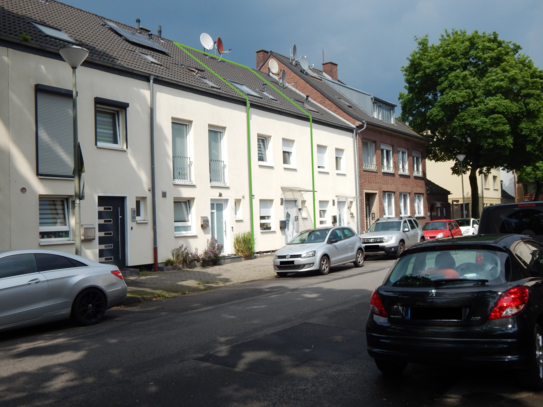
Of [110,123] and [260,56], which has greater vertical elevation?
[260,56]

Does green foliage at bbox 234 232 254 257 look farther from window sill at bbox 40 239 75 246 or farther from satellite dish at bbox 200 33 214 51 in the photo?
Result: satellite dish at bbox 200 33 214 51

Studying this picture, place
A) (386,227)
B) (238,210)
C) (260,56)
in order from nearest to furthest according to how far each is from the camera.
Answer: (238,210) < (386,227) < (260,56)

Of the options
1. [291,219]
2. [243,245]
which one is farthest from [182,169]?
[291,219]

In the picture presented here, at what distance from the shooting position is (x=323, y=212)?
2712cm

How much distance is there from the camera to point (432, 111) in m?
33.2

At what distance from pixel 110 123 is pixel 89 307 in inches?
358

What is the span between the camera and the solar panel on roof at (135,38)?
20.3 m

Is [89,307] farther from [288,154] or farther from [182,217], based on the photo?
[288,154]

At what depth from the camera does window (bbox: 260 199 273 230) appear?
22.7 m

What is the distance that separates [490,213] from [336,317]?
11.2ft

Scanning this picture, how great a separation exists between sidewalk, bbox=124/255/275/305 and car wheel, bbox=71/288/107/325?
240cm

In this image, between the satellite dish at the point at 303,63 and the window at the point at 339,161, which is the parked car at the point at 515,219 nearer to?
the window at the point at 339,161

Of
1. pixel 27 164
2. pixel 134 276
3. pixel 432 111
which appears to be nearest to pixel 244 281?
pixel 134 276

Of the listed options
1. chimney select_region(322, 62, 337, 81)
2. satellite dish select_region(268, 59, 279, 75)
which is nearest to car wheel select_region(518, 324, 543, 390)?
satellite dish select_region(268, 59, 279, 75)
